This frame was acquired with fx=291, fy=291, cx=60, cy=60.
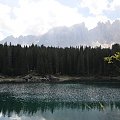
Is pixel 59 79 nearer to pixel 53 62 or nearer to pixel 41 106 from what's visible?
pixel 53 62

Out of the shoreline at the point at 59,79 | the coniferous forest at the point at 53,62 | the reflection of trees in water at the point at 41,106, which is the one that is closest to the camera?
the reflection of trees in water at the point at 41,106

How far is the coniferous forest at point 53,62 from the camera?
15325 centimetres

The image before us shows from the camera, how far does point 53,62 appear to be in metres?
162

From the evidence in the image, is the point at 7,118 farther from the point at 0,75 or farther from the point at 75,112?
the point at 0,75

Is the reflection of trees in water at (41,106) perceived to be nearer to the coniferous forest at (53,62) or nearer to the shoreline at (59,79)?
the shoreline at (59,79)

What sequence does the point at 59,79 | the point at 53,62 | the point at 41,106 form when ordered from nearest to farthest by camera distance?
the point at 41,106
the point at 59,79
the point at 53,62

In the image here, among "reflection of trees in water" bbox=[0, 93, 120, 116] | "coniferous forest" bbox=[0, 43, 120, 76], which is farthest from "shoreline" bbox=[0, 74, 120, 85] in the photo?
"reflection of trees in water" bbox=[0, 93, 120, 116]

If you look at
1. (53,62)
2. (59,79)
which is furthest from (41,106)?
(53,62)

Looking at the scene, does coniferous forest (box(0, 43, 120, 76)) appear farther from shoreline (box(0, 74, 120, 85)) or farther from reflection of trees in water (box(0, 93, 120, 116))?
reflection of trees in water (box(0, 93, 120, 116))

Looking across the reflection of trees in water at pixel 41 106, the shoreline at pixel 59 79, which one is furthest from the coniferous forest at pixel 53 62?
the reflection of trees in water at pixel 41 106

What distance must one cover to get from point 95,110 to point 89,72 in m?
104

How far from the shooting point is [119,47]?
581 feet

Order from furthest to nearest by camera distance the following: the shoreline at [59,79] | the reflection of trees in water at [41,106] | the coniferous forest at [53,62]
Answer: the coniferous forest at [53,62], the shoreline at [59,79], the reflection of trees in water at [41,106]

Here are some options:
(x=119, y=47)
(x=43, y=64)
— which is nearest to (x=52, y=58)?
(x=43, y=64)
